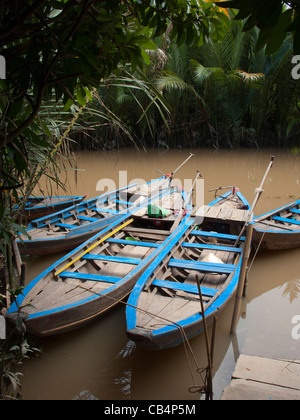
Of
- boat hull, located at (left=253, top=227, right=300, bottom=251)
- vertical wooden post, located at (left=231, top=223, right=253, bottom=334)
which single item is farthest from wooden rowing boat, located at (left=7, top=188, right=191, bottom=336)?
boat hull, located at (left=253, top=227, right=300, bottom=251)

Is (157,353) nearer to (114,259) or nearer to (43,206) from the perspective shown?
(114,259)

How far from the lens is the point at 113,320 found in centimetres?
400

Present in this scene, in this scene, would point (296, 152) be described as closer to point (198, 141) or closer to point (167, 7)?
point (198, 141)

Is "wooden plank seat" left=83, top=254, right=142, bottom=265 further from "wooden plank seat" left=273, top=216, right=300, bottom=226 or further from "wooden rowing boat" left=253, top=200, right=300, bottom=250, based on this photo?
"wooden plank seat" left=273, top=216, right=300, bottom=226

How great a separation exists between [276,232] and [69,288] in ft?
10.2

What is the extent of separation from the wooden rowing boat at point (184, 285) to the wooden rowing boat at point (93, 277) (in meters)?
0.24

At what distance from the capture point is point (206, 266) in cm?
414

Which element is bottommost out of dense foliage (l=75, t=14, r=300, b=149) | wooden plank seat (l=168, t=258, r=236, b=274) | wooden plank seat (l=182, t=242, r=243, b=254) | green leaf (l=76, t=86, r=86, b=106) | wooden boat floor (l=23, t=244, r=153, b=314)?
wooden boat floor (l=23, t=244, r=153, b=314)

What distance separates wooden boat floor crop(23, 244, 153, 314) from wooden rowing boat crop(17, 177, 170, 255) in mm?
700

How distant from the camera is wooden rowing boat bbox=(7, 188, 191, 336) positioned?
3.24 meters

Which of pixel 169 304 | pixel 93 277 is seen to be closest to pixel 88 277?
pixel 93 277

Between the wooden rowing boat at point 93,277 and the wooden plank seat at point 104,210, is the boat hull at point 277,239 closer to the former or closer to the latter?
the wooden rowing boat at point 93,277

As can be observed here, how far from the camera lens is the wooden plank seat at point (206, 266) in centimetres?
404

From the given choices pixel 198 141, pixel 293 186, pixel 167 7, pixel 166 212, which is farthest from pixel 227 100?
pixel 167 7
